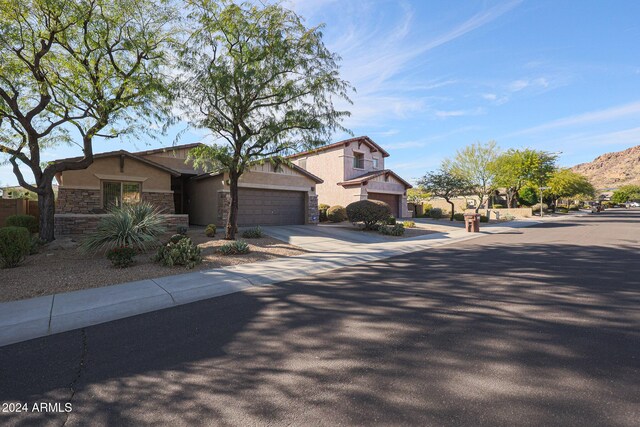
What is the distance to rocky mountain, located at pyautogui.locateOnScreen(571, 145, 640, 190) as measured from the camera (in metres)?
135

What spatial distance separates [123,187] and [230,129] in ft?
23.1

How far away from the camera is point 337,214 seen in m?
24.4

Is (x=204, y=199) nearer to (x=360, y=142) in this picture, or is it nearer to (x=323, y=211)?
(x=323, y=211)

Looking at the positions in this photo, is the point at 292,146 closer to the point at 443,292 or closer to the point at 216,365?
the point at 443,292

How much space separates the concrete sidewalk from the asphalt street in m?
0.41

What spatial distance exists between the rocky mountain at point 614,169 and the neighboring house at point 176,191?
153 m

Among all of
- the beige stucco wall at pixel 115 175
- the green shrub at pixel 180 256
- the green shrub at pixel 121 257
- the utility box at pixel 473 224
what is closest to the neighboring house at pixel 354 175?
the utility box at pixel 473 224

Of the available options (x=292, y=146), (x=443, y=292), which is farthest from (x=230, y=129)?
(x=443, y=292)

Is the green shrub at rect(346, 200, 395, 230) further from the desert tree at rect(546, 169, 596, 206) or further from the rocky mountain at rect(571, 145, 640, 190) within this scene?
the rocky mountain at rect(571, 145, 640, 190)

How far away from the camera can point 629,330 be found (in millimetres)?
4164

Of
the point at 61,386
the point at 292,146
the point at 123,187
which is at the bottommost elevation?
the point at 61,386

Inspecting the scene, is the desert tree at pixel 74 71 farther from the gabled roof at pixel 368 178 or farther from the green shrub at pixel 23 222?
the gabled roof at pixel 368 178

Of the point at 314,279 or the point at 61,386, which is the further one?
the point at 314,279

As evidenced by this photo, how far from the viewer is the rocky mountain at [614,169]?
13470cm
